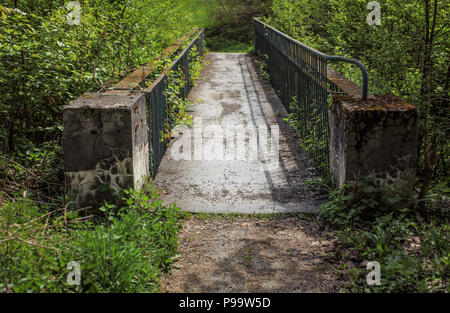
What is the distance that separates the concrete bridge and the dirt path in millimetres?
421

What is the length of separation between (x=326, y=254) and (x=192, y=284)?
1.30 metres

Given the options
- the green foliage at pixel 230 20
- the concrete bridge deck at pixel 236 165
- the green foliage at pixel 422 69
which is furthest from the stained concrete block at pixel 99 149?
the green foliage at pixel 230 20

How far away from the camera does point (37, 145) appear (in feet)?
23.0

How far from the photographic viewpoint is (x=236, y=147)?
24.6 feet

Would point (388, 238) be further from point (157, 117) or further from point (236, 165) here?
point (157, 117)

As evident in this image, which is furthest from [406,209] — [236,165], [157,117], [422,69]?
[157,117]

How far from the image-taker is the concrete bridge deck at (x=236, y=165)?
5.59 meters

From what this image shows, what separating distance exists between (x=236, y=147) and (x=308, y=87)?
1.55 metres

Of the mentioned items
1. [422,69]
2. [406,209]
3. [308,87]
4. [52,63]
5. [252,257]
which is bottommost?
[252,257]

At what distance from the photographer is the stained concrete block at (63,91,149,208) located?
191 inches

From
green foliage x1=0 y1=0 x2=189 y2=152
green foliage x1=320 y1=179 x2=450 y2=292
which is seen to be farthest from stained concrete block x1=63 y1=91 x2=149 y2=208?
green foliage x1=320 y1=179 x2=450 y2=292

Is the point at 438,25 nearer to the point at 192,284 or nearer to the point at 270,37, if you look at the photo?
the point at 192,284

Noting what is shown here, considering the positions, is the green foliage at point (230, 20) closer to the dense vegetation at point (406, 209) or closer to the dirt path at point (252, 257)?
the dense vegetation at point (406, 209)

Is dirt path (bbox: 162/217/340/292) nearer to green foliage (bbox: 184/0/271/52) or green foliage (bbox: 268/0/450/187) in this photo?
green foliage (bbox: 268/0/450/187)
